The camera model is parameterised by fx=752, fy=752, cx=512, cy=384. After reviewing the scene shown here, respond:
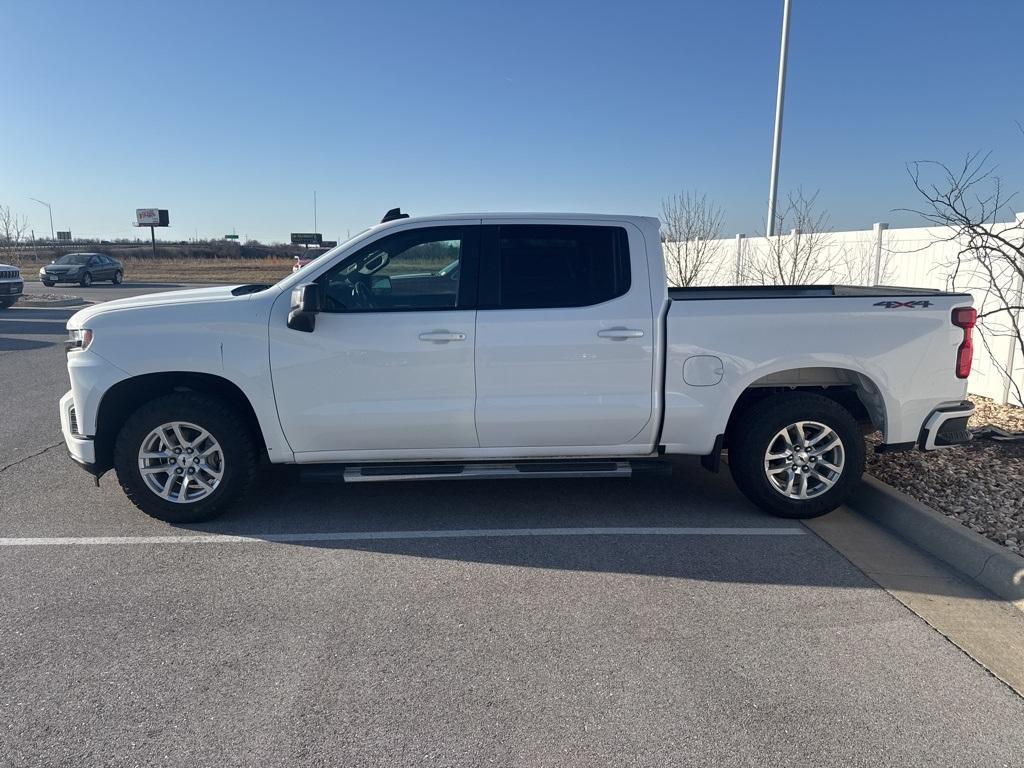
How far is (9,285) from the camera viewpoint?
21641 mm

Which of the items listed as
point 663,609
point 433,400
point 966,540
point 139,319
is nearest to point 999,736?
point 663,609

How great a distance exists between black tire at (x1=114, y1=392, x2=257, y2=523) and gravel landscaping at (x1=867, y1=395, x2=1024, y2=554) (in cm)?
466

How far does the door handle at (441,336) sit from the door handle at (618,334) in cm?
91

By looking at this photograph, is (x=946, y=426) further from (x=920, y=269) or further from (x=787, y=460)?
(x=920, y=269)

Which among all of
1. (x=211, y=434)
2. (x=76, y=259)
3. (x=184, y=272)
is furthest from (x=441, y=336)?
(x=184, y=272)

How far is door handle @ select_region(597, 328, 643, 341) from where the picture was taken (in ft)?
16.1

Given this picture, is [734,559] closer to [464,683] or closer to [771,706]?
[771,706]

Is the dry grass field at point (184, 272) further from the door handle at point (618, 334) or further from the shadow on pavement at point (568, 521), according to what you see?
the door handle at point (618, 334)

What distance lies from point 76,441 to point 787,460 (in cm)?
478

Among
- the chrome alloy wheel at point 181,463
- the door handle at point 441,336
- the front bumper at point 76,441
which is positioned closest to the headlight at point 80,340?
the front bumper at point 76,441

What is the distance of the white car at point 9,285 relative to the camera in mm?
21469

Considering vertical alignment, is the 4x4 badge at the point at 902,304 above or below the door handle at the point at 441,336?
above

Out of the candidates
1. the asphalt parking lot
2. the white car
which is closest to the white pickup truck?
the asphalt parking lot

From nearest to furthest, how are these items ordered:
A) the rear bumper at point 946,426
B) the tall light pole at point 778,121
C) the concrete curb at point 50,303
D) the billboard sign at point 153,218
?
the rear bumper at point 946,426 → the tall light pole at point 778,121 → the concrete curb at point 50,303 → the billboard sign at point 153,218
